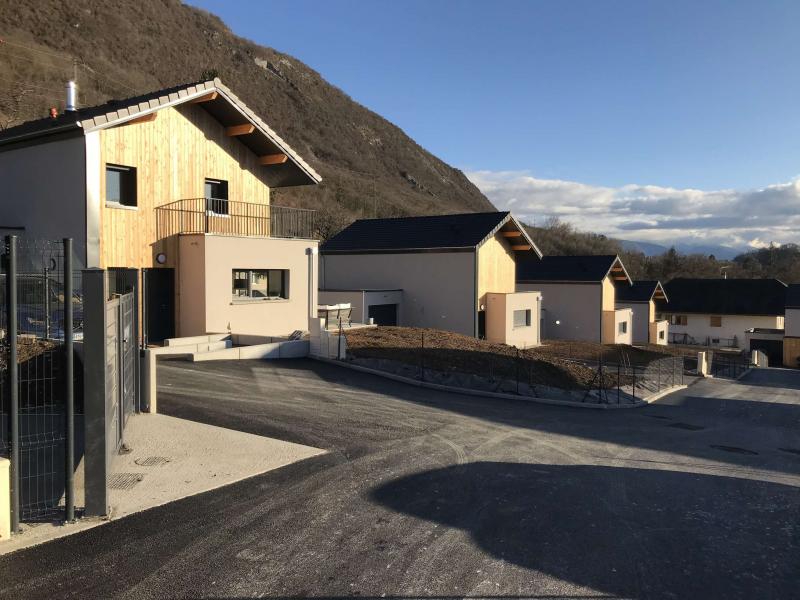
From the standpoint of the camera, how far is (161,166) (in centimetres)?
1964

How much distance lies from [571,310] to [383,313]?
1776 centimetres

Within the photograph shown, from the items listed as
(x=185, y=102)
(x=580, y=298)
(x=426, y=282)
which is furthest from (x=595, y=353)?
(x=185, y=102)

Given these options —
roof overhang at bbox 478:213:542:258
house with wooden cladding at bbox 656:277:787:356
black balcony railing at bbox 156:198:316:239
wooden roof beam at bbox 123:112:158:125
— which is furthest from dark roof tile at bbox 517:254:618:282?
wooden roof beam at bbox 123:112:158:125

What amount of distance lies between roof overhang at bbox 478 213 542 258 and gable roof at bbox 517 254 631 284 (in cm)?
844

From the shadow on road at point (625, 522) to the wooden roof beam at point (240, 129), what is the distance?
1661cm

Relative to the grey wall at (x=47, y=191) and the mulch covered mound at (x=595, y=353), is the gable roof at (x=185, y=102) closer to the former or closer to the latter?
the grey wall at (x=47, y=191)

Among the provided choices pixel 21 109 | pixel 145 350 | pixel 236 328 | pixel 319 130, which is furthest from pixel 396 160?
pixel 145 350

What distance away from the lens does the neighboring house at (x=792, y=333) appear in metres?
47.8

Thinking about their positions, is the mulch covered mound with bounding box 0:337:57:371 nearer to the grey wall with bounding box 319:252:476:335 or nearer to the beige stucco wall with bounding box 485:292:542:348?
the grey wall with bounding box 319:252:476:335

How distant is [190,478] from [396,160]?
125m

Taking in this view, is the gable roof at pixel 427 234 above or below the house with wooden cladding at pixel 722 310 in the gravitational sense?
above

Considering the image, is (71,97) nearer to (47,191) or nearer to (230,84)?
(47,191)

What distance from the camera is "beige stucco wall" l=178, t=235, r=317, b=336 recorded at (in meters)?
19.7

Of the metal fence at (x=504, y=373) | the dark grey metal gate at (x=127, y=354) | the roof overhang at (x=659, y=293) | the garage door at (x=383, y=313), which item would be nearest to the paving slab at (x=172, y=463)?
the dark grey metal gate at (x=127, y=354)
